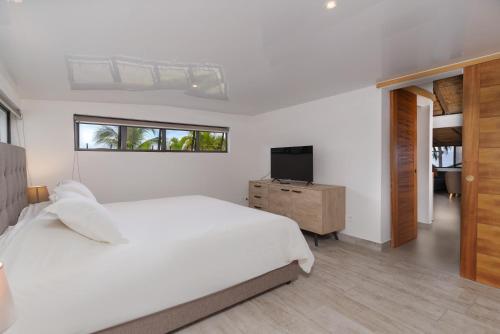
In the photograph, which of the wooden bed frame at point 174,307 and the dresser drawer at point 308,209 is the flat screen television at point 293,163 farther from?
the wooden bed frame at point 174,307

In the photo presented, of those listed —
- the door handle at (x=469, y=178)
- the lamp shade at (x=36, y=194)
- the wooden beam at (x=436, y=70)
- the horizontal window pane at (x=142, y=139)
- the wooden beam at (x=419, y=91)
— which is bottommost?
the lamp shade at (x=36, y=194)

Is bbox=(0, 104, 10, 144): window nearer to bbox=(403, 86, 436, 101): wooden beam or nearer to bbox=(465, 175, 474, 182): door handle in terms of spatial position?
bbox=(465, 175, 474, 182): door handle

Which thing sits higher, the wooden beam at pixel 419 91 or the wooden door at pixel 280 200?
the wooden beam at pixel 419 91

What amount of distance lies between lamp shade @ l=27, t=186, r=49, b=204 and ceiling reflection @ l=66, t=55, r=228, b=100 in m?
1.29

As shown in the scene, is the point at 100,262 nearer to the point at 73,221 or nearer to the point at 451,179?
the point at 73,221

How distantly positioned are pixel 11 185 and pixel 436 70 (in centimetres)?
429

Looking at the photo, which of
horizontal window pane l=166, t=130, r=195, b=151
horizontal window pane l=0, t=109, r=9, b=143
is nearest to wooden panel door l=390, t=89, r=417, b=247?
horizontal window pane l=166, t=130, r=195, b=151

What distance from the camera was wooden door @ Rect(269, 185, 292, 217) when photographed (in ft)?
12.2

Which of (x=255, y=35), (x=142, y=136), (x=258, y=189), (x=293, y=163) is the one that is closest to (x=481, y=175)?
(x=293, y=163)

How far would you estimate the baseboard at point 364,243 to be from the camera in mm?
3230

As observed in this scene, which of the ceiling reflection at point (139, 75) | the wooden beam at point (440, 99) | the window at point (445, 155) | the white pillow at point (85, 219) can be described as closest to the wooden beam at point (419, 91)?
the wooden beam at point (440, 99)

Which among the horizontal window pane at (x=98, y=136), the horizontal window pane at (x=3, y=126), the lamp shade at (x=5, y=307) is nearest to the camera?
A: the lamp shade at (x=5, y=307)

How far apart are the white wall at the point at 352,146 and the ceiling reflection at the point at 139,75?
1648 millimetres

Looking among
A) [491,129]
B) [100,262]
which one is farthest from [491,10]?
[100,262]
